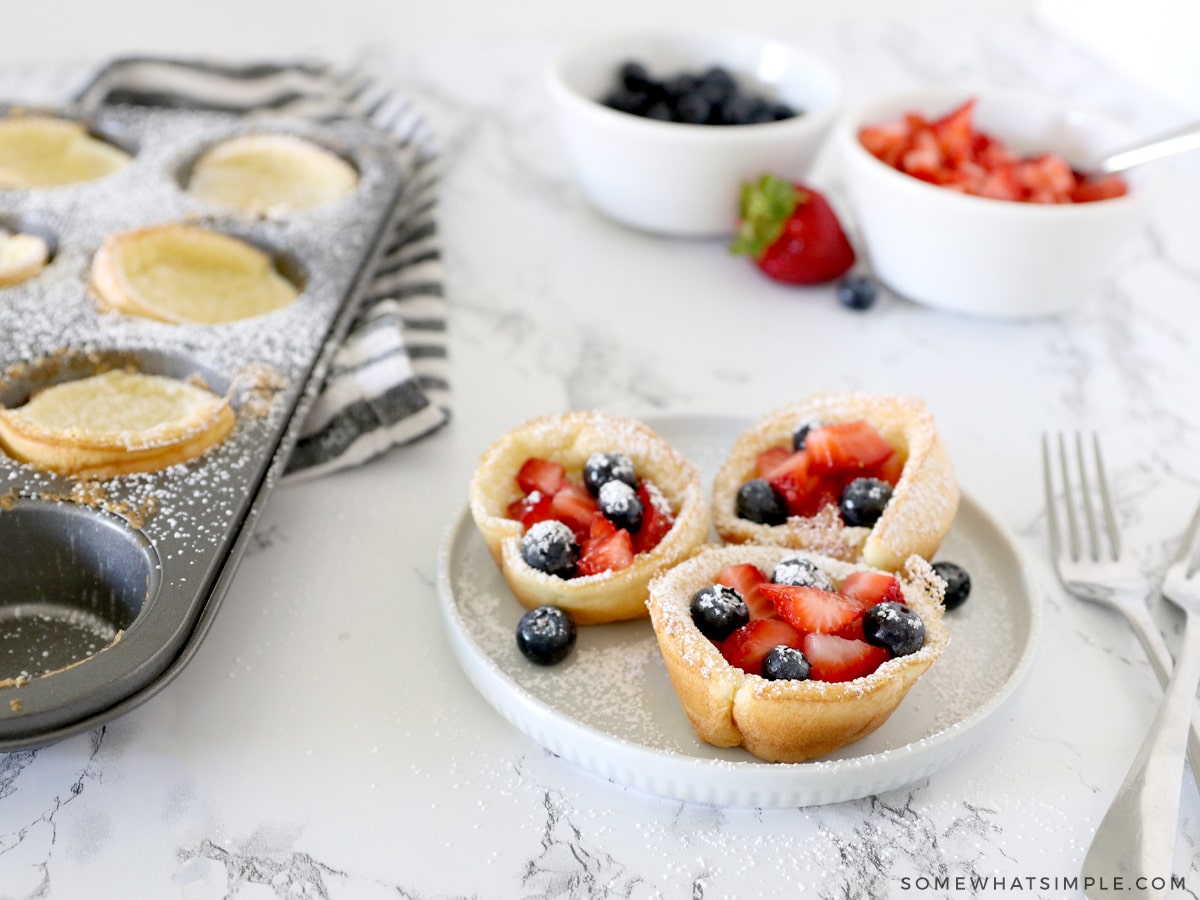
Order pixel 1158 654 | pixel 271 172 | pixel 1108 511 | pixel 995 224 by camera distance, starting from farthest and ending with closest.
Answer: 1. pixel 271 172
2. pixel 995 224
3. pixel 1108 511
4. pixel 1158 654

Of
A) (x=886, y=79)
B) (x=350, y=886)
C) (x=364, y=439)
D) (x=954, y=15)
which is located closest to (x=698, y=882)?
(x=350, y=886)

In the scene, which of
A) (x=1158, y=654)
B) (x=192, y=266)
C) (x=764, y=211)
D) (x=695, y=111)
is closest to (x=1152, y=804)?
(x=1158, y=654)

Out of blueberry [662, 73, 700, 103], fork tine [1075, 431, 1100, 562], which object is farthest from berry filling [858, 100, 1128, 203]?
fork tine [1075, 431, 1100, 562]

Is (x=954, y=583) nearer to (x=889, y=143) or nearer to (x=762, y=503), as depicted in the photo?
(x=762, y=503)

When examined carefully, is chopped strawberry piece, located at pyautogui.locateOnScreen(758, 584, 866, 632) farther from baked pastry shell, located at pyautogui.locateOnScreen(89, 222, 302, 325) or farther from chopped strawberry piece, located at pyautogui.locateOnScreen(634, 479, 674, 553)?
baked pastry shell, located at pyautogui.locateOnScreen(89, 222, 302, 325)

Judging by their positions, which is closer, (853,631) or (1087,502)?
(853,631)

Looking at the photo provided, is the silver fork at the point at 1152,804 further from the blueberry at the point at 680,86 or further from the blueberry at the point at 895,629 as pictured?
the blueberry at the point at 680,86
